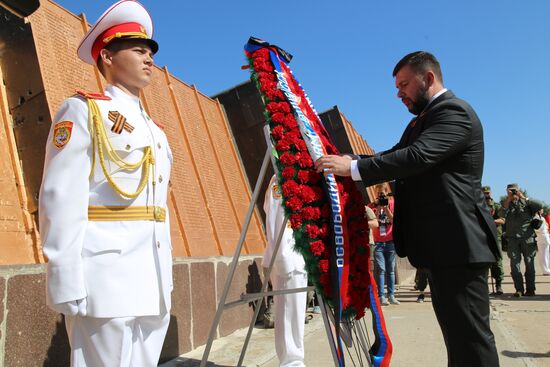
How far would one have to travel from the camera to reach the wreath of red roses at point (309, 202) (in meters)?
2.70

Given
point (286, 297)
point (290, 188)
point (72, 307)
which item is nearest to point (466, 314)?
point (290, 188)

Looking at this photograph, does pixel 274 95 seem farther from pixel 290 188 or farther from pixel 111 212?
pixel 111 212

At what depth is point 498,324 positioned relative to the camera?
5754mm

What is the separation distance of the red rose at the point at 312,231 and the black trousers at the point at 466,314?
64 cm

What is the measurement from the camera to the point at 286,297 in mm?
4117

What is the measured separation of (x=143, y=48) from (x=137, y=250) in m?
0.94

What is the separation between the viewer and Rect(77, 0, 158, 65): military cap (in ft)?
7.55

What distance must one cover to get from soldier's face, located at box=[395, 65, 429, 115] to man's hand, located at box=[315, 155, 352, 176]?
0.50m

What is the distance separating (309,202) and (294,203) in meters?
0.09

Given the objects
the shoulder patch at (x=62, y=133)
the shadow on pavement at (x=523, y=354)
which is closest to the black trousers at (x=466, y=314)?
the shoulder patch at (x=62, y=133)

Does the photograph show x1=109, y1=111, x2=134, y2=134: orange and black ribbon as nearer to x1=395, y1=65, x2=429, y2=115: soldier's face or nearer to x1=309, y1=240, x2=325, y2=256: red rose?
x1=309, y1=240, x2=325, y2=256: red rose

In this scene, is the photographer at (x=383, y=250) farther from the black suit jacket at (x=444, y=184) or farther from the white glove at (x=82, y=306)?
the white glove at (x=82, y=306)

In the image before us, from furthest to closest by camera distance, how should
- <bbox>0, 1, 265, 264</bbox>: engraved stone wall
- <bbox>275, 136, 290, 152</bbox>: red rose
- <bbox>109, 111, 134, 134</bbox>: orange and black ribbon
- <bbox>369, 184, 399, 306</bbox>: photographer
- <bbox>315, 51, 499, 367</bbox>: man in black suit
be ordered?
<bbox>369, 184, 399, 306</bbox>: photographer
<bbox>0, 1, 265, 264</bbox>: engraved stone wall
<bbox>275, 136, 290, 152</bbox>: red rose
<bbox>315, 51, 499, 367</bbox>: man in black suit
<bbox>109, 111, 134, 134</bbox>: orange and black ribbon

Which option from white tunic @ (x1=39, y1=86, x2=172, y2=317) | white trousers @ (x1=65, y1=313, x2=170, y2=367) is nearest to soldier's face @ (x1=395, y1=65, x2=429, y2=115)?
white tunic @ (x1=39, y1=86, x2=172, y2=317)
